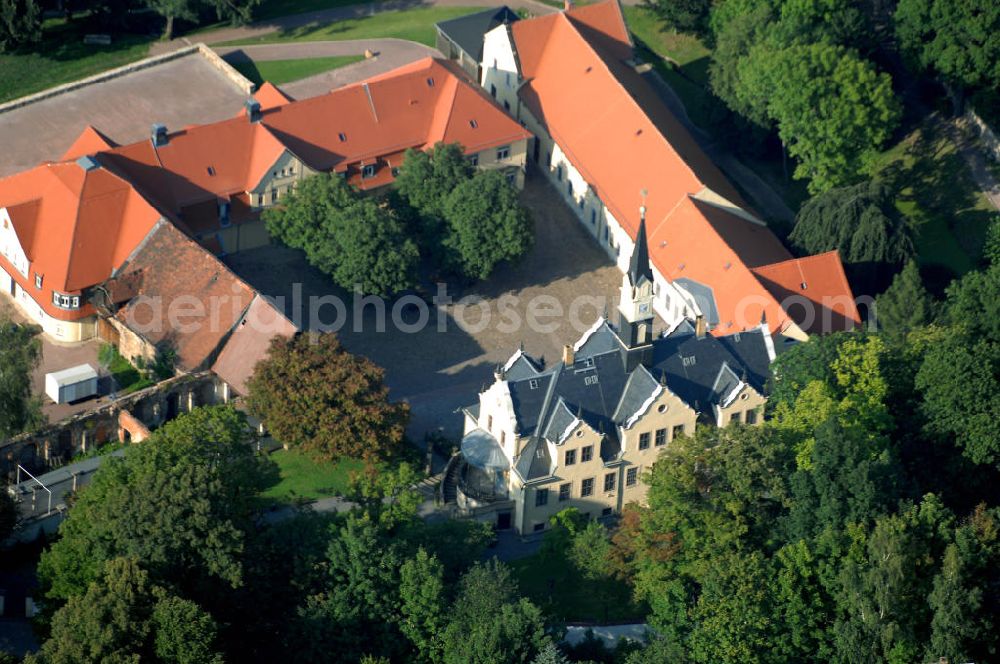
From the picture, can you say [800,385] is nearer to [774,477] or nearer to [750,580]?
[774,477]

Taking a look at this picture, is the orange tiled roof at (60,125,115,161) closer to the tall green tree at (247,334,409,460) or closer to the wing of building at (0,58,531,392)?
the wing of building at (0,58,531,392)

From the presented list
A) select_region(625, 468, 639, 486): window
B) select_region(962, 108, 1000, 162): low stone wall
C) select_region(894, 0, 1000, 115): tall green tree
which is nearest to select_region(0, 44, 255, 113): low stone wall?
select_region(894, 0, 1000, 115): tall green tree

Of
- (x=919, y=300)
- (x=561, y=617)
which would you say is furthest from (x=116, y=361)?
(x=919, y=300)

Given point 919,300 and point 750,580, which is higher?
point 919,300

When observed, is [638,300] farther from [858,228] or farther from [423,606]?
[858,228]

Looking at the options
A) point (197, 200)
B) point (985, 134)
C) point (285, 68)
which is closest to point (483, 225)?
point (197, 200)

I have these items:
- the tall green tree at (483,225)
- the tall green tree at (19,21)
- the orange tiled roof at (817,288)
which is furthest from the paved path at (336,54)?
the orange tiled roof at (817,288)
